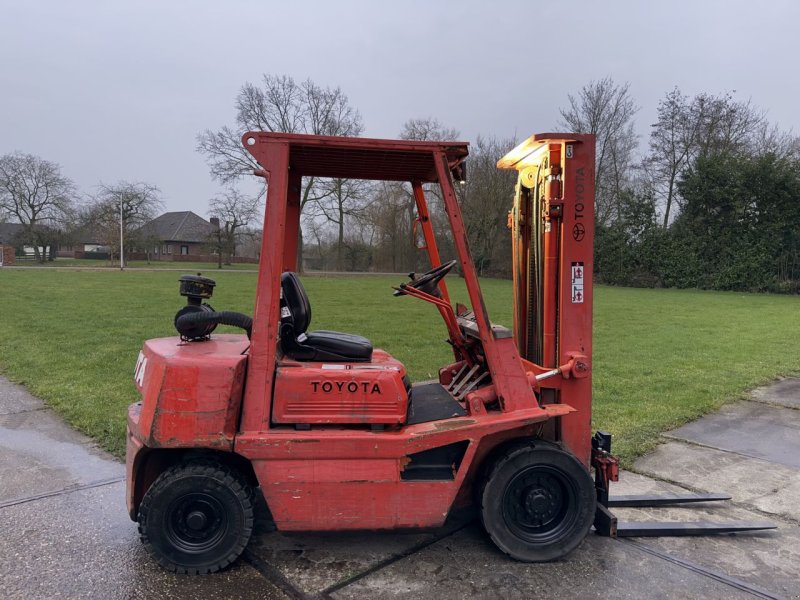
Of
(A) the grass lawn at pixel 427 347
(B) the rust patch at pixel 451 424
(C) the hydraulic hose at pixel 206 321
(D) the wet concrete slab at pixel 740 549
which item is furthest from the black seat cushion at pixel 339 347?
(A) the grass lawn at pixel 427 347

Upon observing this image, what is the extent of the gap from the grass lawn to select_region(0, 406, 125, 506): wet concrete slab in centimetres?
20

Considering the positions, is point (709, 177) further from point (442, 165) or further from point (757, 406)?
point (442, 165)

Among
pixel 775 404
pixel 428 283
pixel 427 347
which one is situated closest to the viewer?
pixel 428 283

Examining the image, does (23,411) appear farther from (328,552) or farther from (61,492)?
(328,552)

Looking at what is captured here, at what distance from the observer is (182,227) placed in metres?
78.7

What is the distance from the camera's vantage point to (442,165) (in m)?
3.06

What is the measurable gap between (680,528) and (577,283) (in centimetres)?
176

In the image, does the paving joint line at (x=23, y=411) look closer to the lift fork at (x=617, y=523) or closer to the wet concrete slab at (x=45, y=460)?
the wet concrete slab at (x=45, y=460)

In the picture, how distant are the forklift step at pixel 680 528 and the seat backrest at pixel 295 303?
2.39m

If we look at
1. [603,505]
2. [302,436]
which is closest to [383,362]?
[302,436]

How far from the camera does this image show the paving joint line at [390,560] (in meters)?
2.91

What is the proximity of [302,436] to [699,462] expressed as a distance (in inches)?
153

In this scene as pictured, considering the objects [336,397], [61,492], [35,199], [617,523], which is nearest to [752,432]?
[617,523]

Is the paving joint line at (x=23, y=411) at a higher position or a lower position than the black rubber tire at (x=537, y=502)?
lower
